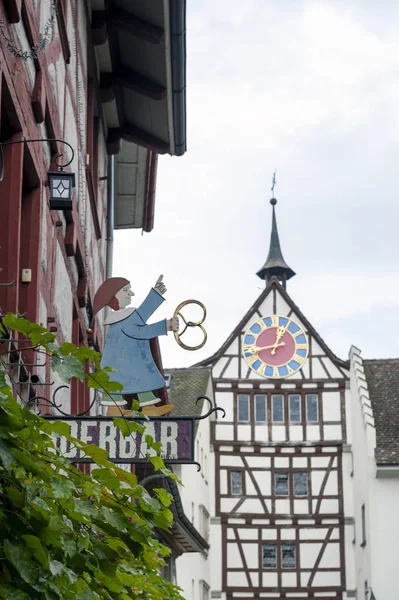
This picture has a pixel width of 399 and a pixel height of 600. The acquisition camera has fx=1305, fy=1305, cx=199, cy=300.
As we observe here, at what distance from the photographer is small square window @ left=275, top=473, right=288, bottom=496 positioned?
37656mm

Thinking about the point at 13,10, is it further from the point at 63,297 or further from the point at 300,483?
the point at 300,483

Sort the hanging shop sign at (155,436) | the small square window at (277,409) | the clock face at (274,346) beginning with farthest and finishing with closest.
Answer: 1. the clock face at (274,346)
2. the small square window at (277,409)
3. the hanging shop sign at (155,436)

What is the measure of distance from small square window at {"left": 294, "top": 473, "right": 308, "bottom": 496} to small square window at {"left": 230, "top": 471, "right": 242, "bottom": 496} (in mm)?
1611

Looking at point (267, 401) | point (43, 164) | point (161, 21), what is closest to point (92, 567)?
point (43, 164)

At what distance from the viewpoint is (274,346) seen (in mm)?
38656

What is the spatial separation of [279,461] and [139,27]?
26.7 metres

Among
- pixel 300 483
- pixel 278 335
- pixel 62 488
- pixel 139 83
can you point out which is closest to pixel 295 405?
pixel 278 335

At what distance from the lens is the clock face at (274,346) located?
38.6m

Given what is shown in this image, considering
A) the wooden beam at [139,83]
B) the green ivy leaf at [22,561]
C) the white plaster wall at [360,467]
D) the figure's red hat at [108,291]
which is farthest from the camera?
the white plaster wall at [360,467]

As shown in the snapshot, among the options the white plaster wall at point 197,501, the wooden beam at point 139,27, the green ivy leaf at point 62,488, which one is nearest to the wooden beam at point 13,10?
the green ivy leaf at point 62,488

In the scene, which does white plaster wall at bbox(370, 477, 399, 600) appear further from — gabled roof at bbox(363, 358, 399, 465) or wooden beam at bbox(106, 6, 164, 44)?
wooden beam at bbox(106, 6, 164, 44)

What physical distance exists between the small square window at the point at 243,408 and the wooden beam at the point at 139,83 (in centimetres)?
2506

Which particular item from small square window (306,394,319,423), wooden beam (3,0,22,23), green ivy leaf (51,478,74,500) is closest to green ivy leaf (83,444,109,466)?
green ivy leaf (51,478,74,500)

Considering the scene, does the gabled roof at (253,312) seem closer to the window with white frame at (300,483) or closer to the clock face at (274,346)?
the clock face at (274,346)
